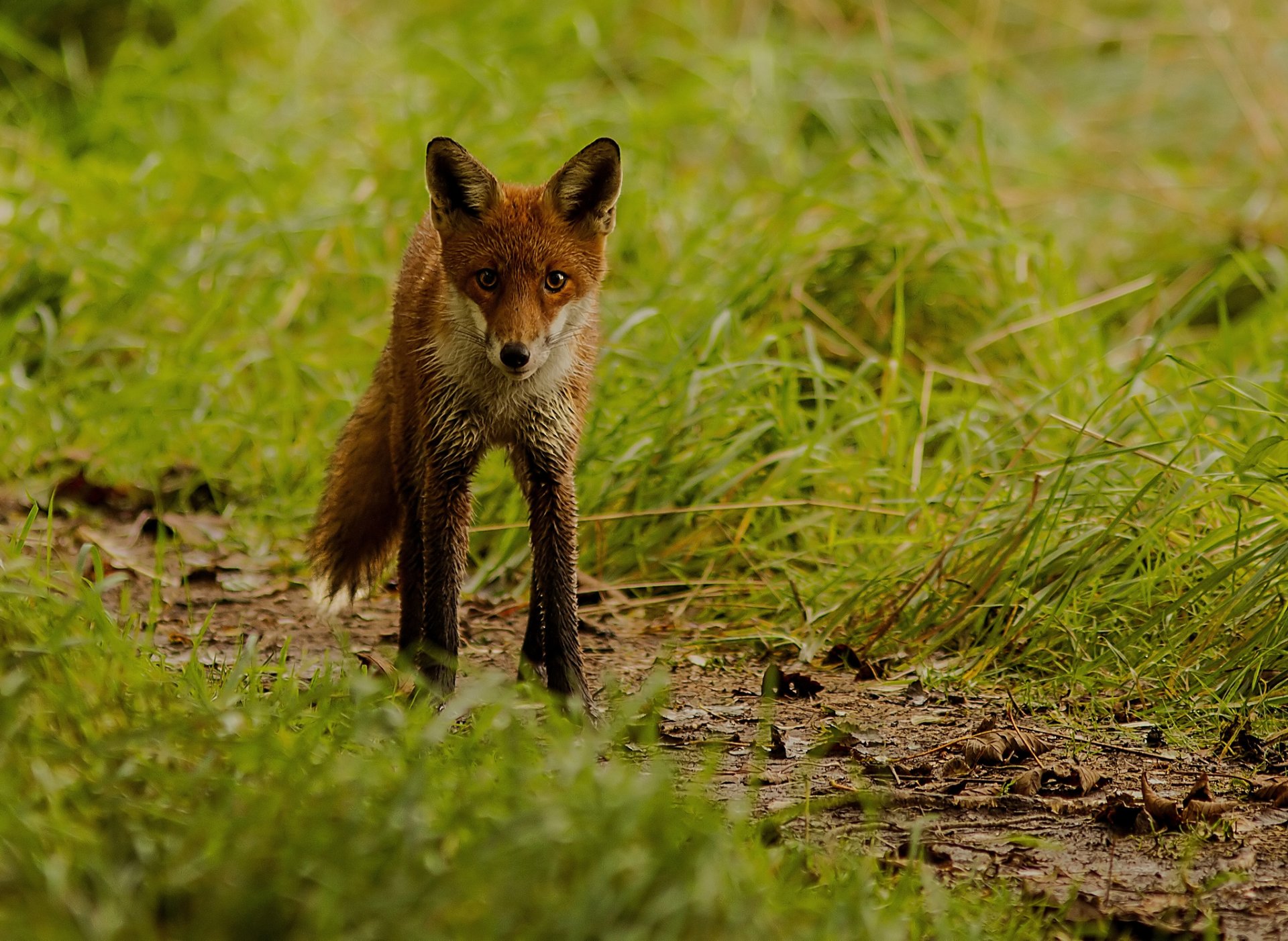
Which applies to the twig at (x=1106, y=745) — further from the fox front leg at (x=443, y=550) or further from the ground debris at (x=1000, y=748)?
the fox front leg at (x=443, y=550)

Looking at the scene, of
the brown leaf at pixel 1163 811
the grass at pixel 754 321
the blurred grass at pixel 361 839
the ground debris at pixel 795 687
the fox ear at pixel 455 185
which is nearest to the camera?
the blurred grass at pixel 361 839

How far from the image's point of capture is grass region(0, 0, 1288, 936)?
4.20 metres

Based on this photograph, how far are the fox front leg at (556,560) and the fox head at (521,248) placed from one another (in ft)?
1.03

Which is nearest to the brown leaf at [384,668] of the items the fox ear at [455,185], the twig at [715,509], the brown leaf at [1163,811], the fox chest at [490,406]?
the fox chest at [490,406]

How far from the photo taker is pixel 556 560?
156 inches

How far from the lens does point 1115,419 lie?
4.97 metres

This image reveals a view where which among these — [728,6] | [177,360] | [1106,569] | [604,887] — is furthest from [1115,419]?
[728,6]

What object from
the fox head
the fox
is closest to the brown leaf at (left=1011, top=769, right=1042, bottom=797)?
the fox

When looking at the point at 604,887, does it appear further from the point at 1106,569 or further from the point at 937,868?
the point at 1106,569

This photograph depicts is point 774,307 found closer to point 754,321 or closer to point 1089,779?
point 754,321

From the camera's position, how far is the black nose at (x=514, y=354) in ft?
11.6

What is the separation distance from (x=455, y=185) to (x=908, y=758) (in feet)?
6.30

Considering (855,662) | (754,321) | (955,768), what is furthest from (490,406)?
(754,321)

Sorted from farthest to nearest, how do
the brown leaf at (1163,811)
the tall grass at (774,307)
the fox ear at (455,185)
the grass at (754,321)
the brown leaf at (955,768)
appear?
the tall grass at (774,307), the grass at (754,321), the fox ear at (455,185), the brown leaf at (955,768), the brown leaf at (1163,811)
